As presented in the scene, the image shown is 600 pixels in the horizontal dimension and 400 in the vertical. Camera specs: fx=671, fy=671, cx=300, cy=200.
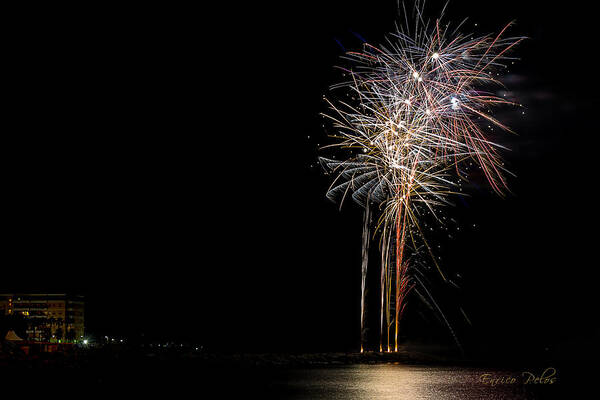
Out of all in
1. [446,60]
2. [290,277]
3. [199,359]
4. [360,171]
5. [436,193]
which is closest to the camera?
[446,60]

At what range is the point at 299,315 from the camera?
92.9 metres

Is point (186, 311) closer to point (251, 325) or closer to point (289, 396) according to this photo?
point (251, 325)

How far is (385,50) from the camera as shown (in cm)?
2333

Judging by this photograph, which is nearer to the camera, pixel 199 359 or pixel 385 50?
pixel 385 50

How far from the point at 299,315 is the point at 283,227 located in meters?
20.0

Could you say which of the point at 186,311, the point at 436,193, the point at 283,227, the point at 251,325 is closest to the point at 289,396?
the point at 436,193

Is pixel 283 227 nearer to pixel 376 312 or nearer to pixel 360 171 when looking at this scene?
pixel 376 312

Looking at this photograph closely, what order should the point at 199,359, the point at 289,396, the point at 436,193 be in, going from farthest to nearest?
the point at 199,359 < the point at 436,193 < the point at 289,396

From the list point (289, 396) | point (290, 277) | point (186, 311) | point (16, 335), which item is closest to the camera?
point (289, 396)

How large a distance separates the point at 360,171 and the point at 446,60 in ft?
22.2

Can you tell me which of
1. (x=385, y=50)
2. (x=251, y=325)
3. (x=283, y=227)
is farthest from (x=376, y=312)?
(x=385, y=50)

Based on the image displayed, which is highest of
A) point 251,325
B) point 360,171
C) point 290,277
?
point 360,171

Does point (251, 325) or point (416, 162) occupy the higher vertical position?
point (416, 162)

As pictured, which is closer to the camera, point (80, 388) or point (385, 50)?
point (80, 388)
